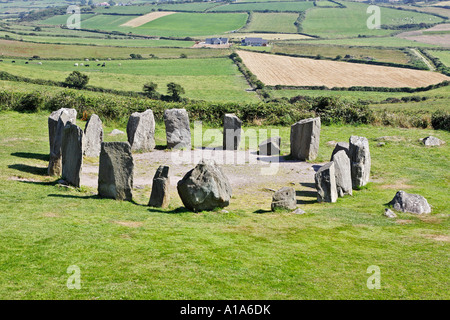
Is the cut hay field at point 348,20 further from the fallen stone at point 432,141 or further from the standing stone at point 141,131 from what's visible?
the standing stone at point 141,131

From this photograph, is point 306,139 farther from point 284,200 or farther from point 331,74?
point 331,74

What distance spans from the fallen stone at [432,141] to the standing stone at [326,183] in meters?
13.8

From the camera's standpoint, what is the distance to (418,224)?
1884cm

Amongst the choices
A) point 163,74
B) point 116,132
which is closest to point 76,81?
point 163,74

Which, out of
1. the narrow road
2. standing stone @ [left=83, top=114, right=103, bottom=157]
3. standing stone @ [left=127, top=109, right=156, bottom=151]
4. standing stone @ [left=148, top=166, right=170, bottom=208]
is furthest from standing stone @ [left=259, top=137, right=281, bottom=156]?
the narrow road

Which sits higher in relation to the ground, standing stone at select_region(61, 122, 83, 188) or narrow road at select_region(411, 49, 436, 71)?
narrow road at select_region(411, 49, 436, 71)

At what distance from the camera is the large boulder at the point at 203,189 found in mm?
19344

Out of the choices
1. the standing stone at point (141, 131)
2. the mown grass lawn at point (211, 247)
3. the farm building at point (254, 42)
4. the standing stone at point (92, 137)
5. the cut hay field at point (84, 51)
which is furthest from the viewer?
the farm building at point (254, 42)

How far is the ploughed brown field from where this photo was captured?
83.3 metres

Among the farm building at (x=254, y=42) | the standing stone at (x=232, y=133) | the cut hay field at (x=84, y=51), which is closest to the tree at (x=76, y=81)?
the cut hay field at (x=84, y=51)

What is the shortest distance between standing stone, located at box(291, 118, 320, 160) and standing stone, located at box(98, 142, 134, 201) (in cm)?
1235

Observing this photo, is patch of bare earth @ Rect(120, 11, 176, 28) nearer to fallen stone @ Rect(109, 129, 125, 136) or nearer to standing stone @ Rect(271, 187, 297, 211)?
fallen stone @ Rect(109, 129, 125, 136)
